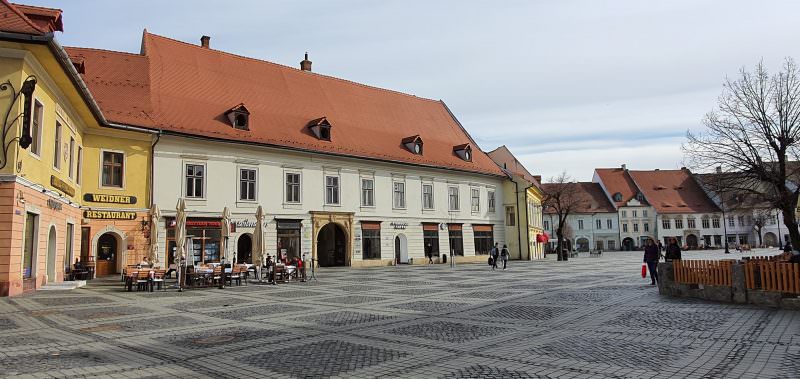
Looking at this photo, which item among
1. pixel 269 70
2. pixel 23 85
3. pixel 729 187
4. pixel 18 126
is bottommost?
pixel 729 187

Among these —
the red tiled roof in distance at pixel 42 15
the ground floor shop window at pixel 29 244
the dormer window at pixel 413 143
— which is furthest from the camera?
the dormer window at pixel 413 143

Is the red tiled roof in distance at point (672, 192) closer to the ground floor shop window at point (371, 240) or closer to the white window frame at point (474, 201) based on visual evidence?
the white window frame at point (474, 201)

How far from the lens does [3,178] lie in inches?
620

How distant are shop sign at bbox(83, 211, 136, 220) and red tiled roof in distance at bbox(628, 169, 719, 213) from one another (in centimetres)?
7571

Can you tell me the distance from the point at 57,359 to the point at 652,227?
86320mm

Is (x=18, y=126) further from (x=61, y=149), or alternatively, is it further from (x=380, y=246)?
(x=380, y=246)

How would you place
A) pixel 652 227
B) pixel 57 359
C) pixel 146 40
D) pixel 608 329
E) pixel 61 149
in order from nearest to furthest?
pixel 57 359
pixel 608 329
pixel 61 149
pixel 146 40
pixel 652 227

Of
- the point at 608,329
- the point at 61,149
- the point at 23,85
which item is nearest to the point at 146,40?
the point at 61,149

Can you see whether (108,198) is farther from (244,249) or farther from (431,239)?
(431,239)

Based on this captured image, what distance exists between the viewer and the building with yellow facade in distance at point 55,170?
52.1 feet

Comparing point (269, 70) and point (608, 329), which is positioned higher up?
point (269, 70)

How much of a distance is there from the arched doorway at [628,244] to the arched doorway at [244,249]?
68.7 meters

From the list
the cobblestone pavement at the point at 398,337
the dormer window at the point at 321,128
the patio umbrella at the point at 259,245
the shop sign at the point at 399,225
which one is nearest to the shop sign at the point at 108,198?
the patio umbrella at the point at 259,245

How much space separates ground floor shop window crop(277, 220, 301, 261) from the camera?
3120 centimetres
